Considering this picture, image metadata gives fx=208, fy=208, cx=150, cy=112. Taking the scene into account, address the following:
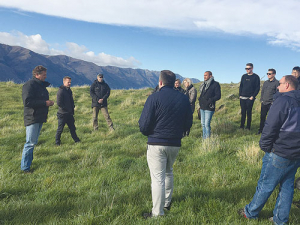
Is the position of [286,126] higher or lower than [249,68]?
lower

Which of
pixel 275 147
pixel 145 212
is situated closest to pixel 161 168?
pixel 145 212

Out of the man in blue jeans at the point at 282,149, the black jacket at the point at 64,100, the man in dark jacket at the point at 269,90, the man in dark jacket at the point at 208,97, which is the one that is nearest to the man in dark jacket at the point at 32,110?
the black jacket at the point at 64,100

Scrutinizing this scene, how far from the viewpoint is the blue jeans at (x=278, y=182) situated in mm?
2826

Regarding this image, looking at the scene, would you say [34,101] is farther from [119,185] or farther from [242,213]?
[242,213]

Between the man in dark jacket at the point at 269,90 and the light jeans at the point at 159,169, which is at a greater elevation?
the man in dark jacket at the point at 269,90

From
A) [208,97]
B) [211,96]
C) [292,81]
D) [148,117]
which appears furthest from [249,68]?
[148,117]

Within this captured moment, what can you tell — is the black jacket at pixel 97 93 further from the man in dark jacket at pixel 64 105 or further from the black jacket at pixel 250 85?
the black jacket at pixel 250 85

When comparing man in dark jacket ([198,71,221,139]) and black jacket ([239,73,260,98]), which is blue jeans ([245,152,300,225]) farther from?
black jacket ([239,73,260,98])

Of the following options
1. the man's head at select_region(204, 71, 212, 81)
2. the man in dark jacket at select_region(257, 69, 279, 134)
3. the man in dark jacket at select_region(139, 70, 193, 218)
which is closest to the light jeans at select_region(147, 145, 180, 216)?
the man in dark jacket at select_region(139, 70, 193, 218)

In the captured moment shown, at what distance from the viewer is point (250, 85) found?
8477mm

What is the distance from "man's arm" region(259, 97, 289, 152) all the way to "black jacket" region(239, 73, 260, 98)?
621 centimetres

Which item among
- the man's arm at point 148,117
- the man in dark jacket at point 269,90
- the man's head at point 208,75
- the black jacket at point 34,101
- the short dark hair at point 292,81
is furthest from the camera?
the man in dark jacket at point 269,90

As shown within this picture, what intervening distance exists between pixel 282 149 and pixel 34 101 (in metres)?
5.17

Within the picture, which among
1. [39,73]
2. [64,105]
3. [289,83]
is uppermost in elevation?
[39,73]
